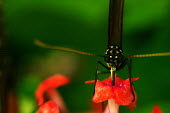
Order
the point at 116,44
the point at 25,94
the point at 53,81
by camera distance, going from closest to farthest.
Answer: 1. the point at 116,44
2. the point at 53,81
3. the point at 25,94

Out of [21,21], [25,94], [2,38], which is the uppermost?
[21,21]

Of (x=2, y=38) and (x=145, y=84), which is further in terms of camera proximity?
(x=145, y=84)

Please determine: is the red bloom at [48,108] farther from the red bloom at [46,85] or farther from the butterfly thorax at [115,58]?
the butterfly thorax at [115,58]

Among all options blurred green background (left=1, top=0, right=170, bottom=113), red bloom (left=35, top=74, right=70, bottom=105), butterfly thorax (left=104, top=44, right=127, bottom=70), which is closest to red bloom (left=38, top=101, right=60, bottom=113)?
red bloom (left=35, top=74, right=70, bottom=105)

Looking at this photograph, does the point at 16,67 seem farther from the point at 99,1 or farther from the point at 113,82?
the point at 113,82

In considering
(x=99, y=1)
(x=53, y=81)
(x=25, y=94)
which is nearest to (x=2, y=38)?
(x=53, y=81)

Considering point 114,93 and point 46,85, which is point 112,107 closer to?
point 114,93

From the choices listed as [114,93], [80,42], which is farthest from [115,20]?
[80,42]

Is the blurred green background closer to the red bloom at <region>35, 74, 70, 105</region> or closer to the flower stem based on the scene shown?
the red bloom at <region>35, 74, 70, 105</region>

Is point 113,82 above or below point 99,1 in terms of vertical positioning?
below
